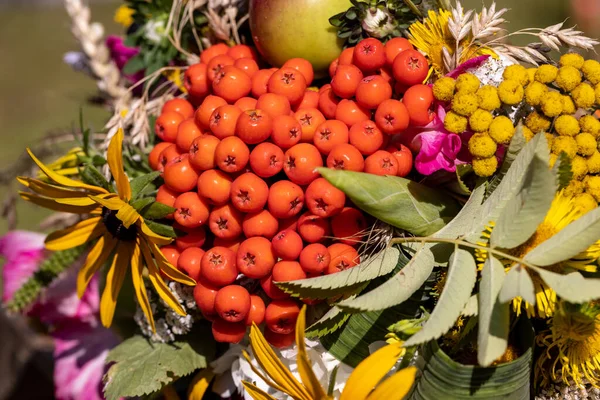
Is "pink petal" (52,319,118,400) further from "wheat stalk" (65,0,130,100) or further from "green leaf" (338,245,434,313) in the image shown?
"green leaf" (338,245,434,313)

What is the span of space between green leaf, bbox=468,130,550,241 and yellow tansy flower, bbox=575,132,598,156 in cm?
8

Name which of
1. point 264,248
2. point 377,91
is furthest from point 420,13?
point 264,248

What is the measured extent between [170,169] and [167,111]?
0.48 feet

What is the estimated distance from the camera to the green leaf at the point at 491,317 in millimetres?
593

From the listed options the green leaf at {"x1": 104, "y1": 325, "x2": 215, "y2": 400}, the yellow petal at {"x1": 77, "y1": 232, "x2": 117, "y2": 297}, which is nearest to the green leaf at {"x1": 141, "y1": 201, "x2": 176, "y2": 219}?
the yellow petal at {"x1": 77, "y1": 232, "x2": 117, "y2": 297}

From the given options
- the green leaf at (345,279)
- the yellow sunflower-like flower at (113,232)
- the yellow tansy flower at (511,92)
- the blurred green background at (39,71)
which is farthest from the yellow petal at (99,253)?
the blurred green background at (39,71)

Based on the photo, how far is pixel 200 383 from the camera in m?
0.95

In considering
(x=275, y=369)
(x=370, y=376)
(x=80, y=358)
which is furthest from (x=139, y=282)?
(x=80, y=358)

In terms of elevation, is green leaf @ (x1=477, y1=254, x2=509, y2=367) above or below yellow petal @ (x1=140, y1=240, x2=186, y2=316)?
above

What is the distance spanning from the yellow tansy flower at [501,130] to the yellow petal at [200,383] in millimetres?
559

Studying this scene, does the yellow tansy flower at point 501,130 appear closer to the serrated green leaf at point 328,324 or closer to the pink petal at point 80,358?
the serrated green leaf at point 328,324

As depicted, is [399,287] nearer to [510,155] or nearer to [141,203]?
[510,155]

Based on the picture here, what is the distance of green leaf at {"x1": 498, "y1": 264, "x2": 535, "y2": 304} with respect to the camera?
0.58 meters

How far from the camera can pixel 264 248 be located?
750 mm
